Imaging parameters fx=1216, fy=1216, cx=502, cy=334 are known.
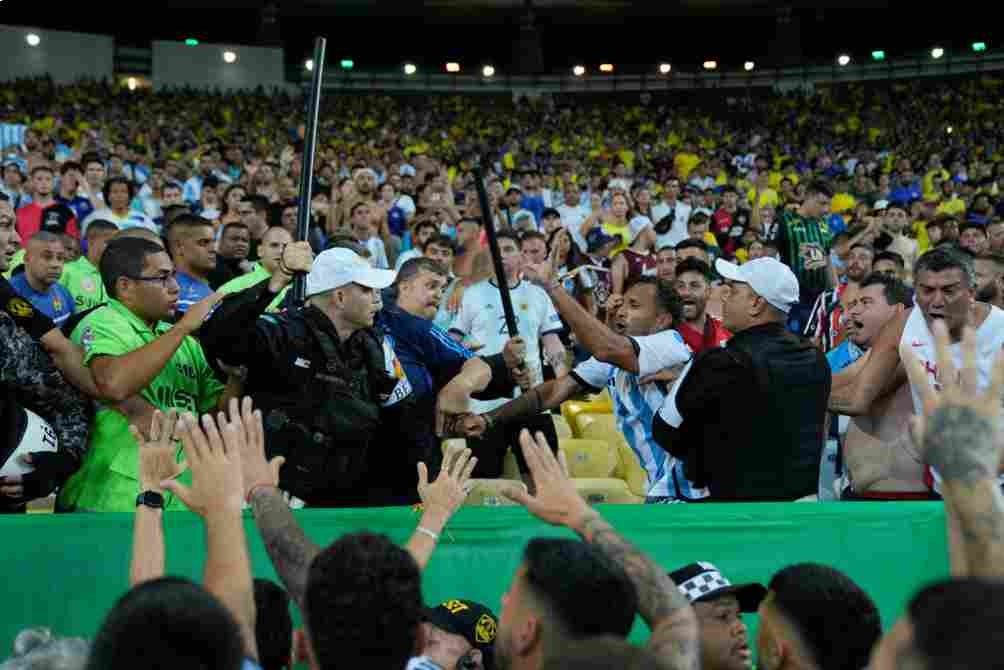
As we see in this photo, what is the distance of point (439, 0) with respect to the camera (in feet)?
125

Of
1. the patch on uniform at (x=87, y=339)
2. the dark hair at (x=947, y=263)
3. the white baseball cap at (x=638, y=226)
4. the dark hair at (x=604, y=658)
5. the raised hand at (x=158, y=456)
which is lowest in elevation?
the dark hair at (x=604, y=658)

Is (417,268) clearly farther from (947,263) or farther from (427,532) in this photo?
(427,532)

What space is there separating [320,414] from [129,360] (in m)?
0.71

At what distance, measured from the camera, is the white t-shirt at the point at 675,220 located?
48.6 feet

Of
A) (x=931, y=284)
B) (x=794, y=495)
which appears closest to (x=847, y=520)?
(x=794, y=495)

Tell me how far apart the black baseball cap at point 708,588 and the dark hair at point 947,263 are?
177cm

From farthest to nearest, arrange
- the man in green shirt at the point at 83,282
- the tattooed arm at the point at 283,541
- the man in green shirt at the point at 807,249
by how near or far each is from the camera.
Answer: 1. the man in green shirt at the point at 807,249
2. the man in green shirt at the point at 83,282
3. the tattooed arm at the point at 283,541

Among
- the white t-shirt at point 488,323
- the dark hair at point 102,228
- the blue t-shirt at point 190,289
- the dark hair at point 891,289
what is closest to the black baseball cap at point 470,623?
the blue t-shirt at point 190,289

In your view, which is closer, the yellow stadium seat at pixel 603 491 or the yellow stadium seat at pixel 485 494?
the yellow stadium seat at pixel 485 494

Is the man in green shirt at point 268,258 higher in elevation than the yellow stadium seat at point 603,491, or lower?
higher

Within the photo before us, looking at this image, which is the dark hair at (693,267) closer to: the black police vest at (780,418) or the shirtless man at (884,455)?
the shirtless man at (884,455)

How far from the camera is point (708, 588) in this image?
3.44 m

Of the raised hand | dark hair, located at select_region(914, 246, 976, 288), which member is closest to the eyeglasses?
the raised hand

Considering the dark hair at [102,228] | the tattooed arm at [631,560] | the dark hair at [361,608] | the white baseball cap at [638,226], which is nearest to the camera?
the dark hair at [361,608]
